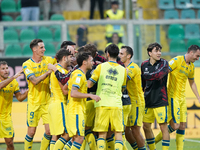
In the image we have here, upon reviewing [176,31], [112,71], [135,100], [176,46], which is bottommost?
[135,100]

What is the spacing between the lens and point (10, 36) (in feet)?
35.0

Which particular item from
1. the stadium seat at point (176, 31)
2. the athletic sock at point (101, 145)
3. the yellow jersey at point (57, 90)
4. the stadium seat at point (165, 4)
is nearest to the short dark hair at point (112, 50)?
the yellow jersey at point (57, 90)

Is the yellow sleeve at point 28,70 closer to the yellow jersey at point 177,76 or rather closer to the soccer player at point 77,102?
the soccer player at point 77,102

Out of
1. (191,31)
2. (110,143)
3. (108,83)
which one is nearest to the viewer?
(108,83)

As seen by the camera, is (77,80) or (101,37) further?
(101,37)

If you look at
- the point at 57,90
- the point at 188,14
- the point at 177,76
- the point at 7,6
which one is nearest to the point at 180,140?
the point at 177,76

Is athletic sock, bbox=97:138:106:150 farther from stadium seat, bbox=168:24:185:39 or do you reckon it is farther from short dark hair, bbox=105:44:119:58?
stadium seat, bbox=168:24:185:39

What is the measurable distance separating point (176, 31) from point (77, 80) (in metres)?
6.44

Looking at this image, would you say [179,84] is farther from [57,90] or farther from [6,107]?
[6,107]

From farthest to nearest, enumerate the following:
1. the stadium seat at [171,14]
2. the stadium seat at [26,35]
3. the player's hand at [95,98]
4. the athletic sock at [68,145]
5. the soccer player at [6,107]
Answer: the stadium seat at [171,14] → the stadium seat at [26,35] → the soccer player at [6,107] → the athletic sock at [68,145] → the player's hand at [95,98]

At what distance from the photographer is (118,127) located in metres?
5.92

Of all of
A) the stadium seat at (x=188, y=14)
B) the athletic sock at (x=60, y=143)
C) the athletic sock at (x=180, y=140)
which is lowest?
the athletic sock at (x=180, y=140)

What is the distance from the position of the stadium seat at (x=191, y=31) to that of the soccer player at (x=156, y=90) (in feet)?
14.9

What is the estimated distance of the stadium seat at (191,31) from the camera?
11.2 meters
